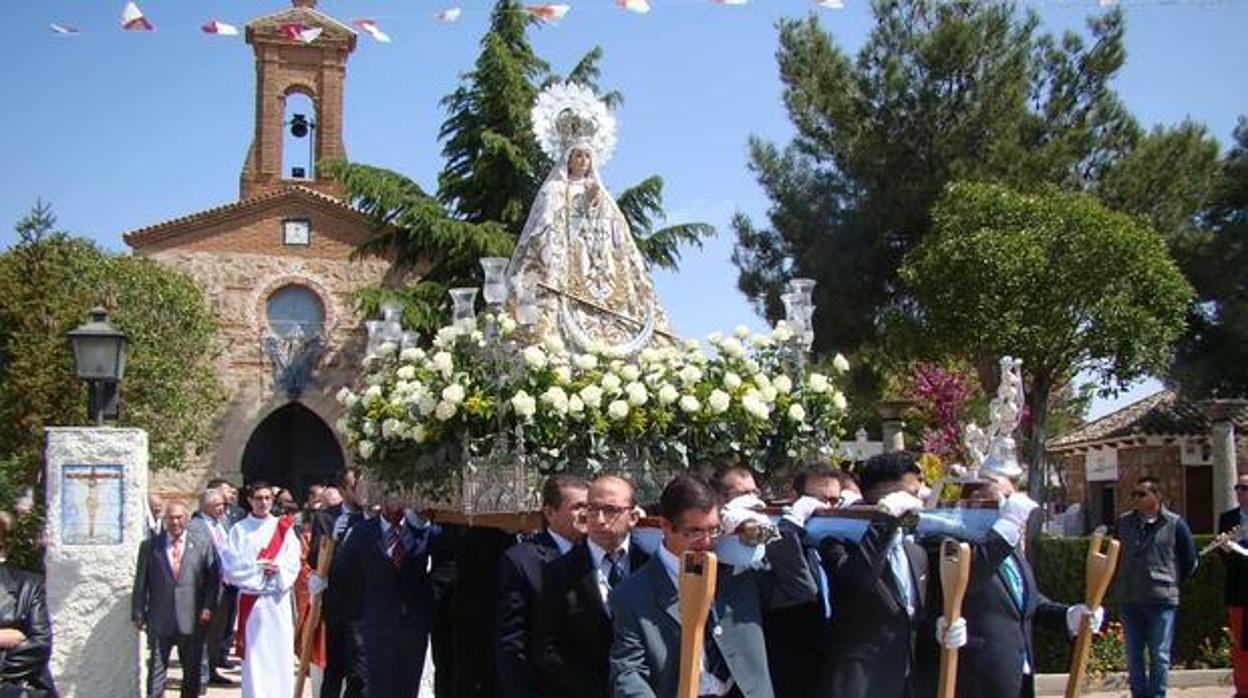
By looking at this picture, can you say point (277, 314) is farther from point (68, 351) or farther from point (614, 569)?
point (614, 569)

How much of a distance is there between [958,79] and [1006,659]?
22.8 metres

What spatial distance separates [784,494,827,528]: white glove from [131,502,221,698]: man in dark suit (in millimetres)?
6573

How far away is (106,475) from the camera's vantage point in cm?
1102

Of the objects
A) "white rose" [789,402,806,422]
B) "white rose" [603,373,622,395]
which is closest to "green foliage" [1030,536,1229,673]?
"white rose" [789,402,806,422]

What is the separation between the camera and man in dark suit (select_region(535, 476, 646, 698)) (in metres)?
5.36

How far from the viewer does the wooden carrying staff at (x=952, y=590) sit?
5688 millimetres

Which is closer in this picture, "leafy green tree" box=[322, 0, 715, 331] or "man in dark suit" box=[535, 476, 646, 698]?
"man in dark suit" box=[535, 476, 646, 698]

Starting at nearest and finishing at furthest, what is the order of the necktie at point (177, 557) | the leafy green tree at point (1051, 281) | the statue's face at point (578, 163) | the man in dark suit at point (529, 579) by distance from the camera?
the man in dark suit at point (529, 579) < the necktie at point (177, 557) < the statue's face at point (578, 163) < the leafy green tree at point (1051, 281)

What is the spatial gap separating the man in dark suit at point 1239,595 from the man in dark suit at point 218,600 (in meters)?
7.87

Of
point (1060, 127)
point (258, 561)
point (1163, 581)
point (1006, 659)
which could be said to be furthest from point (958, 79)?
point (1006, 659)

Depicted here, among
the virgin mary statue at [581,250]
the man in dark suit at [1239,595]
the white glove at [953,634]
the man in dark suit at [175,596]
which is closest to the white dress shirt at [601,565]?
the white glove at [953,634]

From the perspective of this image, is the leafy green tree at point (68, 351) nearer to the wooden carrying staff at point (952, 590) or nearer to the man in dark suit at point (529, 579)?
the man in dark suit at point (529, 579)

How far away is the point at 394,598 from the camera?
812 centimetres

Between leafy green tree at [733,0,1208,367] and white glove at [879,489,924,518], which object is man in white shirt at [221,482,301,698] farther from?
leafy green tree at [733,0,1208,367]
